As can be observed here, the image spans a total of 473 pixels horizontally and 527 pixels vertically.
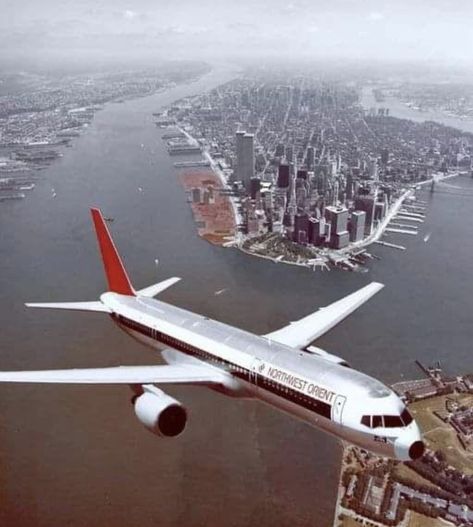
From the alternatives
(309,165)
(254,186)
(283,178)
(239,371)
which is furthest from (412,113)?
(239,371)

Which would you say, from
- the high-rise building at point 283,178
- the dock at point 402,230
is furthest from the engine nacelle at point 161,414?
the high-rise building at point 283,178

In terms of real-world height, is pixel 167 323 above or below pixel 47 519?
above

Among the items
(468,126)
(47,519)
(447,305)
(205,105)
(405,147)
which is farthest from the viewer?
(205,105)

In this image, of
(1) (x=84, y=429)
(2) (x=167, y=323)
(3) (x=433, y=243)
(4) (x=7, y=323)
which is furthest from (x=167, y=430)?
(3) (x=433, y=243)

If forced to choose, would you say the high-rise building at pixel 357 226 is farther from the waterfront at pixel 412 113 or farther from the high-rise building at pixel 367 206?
the waterfront at pixel 412 113

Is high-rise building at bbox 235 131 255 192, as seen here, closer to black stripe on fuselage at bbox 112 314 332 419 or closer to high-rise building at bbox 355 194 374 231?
high-rise building at bbox 355 194 374 231

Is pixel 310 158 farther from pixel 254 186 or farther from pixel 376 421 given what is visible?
pixel 376 421

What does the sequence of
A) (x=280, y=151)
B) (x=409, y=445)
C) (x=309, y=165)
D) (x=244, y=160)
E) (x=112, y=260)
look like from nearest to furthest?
(x=409, y=445) < (x=112, y=260) < (x=244, y=160) < (x=309, y=165) < (x=280, y=151)

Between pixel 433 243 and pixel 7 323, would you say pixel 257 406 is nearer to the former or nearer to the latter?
pixel 7 323
